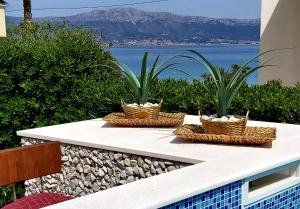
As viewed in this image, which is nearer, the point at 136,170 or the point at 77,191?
the point at 136,170

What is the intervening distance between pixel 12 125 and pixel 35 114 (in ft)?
1.41

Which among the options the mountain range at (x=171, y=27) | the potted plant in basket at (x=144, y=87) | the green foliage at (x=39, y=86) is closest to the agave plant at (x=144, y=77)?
the potted plant in basket at (x=144, y=87)

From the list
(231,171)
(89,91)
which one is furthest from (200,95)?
(231,171)

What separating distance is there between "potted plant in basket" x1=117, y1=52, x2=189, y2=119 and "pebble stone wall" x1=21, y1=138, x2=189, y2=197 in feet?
3.10

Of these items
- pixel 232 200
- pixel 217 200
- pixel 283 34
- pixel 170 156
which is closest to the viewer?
pixel 217 200

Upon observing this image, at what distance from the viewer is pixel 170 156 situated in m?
4.91

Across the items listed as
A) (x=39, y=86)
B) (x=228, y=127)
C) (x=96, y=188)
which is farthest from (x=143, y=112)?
(x=39, y=86)

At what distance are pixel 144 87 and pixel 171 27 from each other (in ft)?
319

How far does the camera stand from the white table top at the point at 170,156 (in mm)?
3389

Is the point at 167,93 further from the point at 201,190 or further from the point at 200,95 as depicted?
the point at 201,190

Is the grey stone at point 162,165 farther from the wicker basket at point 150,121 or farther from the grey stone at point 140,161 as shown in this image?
the wicker basket at point 150,121

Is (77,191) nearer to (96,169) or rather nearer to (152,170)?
(96,169)

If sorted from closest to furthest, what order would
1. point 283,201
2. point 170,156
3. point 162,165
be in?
Answer: point 283,201
point 170,156
point 162,165

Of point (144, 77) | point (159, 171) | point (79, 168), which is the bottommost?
point (79, 168)
